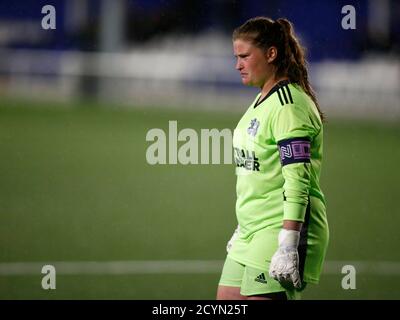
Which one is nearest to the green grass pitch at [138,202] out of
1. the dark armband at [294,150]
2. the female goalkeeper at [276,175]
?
the female goalkeeper at [276,175]

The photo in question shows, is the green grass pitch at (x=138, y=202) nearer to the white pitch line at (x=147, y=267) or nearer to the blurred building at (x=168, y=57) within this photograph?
the white pitch line at (x=147, y=267)

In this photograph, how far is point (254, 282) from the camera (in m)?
4.66

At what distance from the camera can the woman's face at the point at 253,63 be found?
477 centimetres

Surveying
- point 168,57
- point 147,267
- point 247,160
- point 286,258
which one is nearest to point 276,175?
point 247,160

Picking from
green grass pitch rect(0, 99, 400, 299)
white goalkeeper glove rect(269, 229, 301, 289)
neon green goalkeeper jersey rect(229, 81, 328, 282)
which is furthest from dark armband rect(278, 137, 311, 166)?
green grass pitch rect(0, 99, 400, 299)

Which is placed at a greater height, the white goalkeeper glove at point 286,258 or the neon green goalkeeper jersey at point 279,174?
the neon green goalkeeper jersey at point 279,174

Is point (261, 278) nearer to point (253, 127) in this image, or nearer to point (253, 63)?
point (253, 127)

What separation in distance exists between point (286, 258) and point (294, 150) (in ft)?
1.51

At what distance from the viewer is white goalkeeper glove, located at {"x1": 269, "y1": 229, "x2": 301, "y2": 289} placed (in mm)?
4496

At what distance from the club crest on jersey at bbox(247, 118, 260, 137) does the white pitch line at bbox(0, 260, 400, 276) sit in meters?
3.87

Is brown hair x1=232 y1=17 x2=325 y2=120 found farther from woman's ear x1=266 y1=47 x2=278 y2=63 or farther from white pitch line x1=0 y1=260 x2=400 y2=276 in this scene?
white pitch line x1=0 y1=260 x2=400 y2=276

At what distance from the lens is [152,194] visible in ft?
42.0

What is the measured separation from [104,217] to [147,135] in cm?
582
